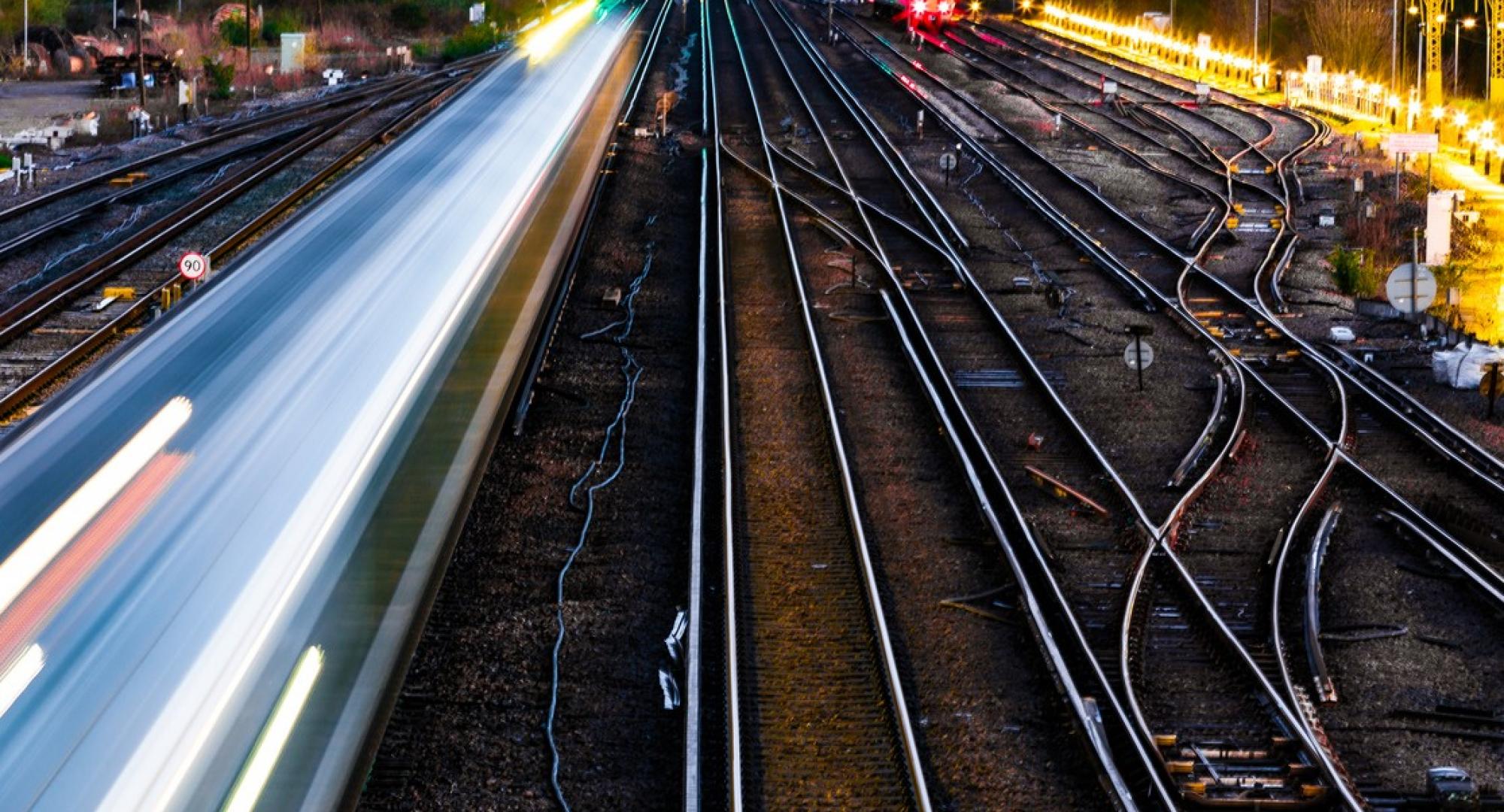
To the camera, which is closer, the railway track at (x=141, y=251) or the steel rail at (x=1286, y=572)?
the steel rail at (x=1286, y=572)

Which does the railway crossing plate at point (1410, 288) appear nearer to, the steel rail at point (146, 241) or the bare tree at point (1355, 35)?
the steel rail at point (146, 241)

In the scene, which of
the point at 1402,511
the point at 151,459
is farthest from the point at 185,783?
the point at 1402,511

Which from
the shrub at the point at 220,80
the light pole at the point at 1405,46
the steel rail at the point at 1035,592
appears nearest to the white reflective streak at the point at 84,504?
the steel rail at the point at 1035,592

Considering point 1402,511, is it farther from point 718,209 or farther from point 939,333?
point 718,209

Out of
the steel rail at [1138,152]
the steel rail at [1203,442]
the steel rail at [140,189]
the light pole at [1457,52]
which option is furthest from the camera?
the light pole at [1457,52]

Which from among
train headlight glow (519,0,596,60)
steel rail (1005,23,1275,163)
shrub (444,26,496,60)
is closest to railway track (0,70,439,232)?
train headlight glow (519,0,596,60)

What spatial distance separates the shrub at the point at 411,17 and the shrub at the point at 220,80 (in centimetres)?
2440

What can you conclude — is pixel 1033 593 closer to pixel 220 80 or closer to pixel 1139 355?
pixel 1139 355

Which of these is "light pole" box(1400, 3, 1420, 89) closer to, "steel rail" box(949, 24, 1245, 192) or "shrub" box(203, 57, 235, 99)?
"steel rail" box(949, 24, 1245, 192)

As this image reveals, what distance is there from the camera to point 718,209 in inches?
950

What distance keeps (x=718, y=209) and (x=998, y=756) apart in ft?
53.7

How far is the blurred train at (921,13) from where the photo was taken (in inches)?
2356

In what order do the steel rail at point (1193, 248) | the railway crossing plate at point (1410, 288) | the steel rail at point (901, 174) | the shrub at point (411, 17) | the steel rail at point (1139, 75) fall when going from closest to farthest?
the steel rail at point (1193, 248) → the railway crossing plate at point (1410, 288) → the steel rail at point (901, 174) → the steel rail at point (1139, 75) → the shrub at point (411, 17)

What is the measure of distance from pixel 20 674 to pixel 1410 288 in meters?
15.5
